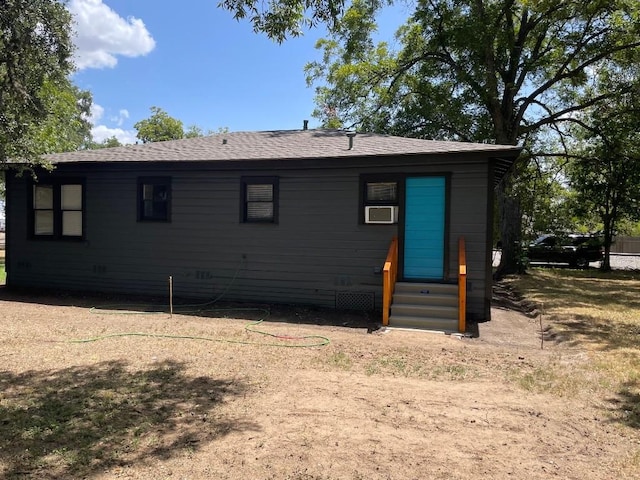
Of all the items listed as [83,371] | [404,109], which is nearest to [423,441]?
[83,371]

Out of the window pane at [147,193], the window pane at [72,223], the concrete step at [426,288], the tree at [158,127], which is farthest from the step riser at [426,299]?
the tree at [158,127]

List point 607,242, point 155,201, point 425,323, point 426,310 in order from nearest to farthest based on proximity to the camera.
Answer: point 425,323, point 426,310, point 155,201, point 607,242

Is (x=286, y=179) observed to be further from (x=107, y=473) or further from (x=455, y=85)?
(x=455, y=85)

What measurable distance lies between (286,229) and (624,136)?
13799mm

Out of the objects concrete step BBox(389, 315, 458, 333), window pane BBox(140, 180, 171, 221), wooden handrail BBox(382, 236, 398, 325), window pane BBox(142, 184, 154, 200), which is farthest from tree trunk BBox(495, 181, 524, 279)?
window pane BBox(142, 184, 154, 200)

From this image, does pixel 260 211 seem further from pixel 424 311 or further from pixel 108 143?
pixel 108 143

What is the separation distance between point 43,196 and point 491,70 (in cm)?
1421

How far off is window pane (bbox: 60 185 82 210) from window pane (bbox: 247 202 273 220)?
4.32m

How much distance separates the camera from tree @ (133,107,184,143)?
4366 cm

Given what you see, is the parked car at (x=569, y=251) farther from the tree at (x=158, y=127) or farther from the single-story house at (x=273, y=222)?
the tree at (x=158, y=127)

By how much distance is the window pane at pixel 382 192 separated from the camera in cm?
876

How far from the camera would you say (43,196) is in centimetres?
1098

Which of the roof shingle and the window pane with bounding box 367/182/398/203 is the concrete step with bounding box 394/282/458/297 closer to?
the window pane with bounding box 367/182/398/203

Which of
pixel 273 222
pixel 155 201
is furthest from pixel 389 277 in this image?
pixel 155 201
